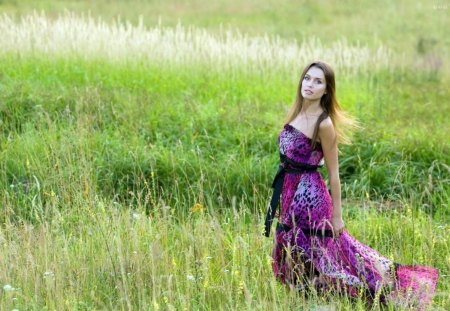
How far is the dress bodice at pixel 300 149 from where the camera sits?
4695 mm

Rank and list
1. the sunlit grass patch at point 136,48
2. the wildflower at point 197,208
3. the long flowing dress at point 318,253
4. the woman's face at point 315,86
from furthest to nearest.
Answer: the sunlit grass patch at point 136,48
the wildflower at point 197,208
the woman's face at point 315,86
the long flowing dress at point 318,253

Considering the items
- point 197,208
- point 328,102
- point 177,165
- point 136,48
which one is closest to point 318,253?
point 328,102

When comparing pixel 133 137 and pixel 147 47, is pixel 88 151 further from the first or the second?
pixel 147 47

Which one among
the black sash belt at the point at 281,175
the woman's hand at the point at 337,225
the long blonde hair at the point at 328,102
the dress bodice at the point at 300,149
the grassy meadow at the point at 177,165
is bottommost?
the grassy meadow at the point at 177,165

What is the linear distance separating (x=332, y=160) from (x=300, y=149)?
0.65 ft

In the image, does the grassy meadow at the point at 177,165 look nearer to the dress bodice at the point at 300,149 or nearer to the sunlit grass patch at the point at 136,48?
the sunlit grass patch at the point at 136,48

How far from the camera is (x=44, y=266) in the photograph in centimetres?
465

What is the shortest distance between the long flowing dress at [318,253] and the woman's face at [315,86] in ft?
0.71

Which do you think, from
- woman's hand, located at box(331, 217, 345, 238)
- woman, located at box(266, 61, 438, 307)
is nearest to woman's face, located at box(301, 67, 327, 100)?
woman, located at box(266, 61, 438, 307)

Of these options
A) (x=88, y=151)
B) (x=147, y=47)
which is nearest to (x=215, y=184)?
(x=88, y=151)

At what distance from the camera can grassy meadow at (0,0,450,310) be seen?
4.61 meters

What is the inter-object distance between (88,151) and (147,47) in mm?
4491

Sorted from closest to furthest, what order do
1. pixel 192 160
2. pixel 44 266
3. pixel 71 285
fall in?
1. pixel 71 285
2. pixel 44 266
3. pixel 192 160

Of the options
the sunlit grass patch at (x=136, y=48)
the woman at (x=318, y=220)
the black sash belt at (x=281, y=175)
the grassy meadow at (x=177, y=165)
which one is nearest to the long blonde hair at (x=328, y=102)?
the woman at (x=318, y=220)
